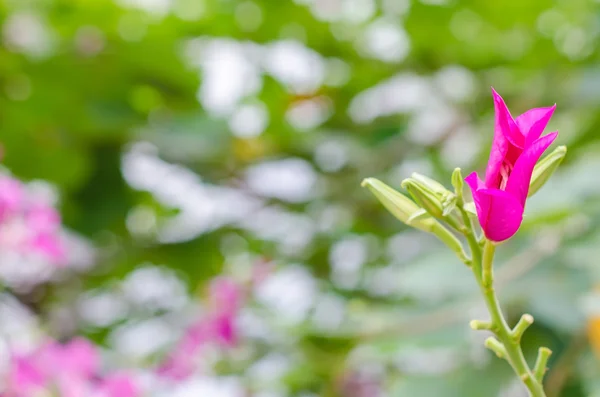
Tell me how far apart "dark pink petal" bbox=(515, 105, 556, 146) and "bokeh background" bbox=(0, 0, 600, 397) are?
2.17 ft

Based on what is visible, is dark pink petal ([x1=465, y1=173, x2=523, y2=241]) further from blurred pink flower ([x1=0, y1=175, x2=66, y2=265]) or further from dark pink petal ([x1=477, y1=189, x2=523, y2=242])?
blurred pink flower ([x1=0, y1=175, x2=66, y2=265])

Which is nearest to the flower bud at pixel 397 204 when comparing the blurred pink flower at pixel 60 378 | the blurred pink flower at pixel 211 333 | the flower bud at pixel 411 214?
the flower bud at pixel 411 214

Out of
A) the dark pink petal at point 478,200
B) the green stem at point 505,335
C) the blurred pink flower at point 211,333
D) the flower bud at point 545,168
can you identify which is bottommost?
the green stem at point 505,335

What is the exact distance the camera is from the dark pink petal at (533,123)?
0.23m

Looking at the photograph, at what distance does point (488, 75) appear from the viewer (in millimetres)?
1241

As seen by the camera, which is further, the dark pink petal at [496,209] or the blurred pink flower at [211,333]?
the blurred pink flower at [211,333]

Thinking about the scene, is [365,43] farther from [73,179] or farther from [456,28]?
[73,179]

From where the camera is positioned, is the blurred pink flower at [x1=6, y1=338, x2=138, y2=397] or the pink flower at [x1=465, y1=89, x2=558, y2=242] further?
the blurred pink flower at [x1=6, y1=338, x2=138, y2=397]

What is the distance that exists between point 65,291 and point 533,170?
112cm

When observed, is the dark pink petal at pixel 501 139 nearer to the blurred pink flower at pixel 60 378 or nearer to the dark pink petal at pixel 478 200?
the dark pink petal at pixel 478 200

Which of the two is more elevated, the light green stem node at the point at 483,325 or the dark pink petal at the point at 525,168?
the dark pink petal at the point at 525,168

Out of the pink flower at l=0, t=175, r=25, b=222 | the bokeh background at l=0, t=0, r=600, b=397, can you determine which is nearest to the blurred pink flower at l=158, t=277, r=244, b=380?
the bokeh background at l=0, t=0, r=600, b=397

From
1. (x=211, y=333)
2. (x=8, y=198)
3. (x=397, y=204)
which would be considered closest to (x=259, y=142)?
(x=211, y=333)

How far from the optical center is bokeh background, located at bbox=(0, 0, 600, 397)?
3.45 ft
